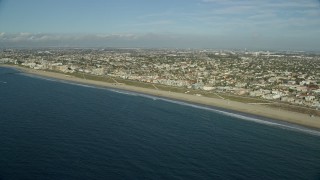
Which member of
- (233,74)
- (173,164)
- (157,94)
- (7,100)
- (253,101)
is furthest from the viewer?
(233,74)

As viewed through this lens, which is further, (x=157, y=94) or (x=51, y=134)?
(x=157, y=94)

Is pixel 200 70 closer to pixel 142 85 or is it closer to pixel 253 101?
pixel 142 85

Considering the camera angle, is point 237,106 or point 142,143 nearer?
point 142,143

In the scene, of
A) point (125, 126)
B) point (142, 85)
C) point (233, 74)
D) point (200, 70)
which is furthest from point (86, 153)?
point (200, 70)

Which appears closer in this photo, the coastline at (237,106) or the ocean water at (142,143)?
the ocean water at (142,143)

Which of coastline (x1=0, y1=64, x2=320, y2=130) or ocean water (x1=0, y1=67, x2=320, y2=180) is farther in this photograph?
coastline (x1=0, y1=64, x2=320, y2=130)

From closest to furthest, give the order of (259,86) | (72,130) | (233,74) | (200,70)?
(72,130) < (259,86) < (233,74) < (200,70)
